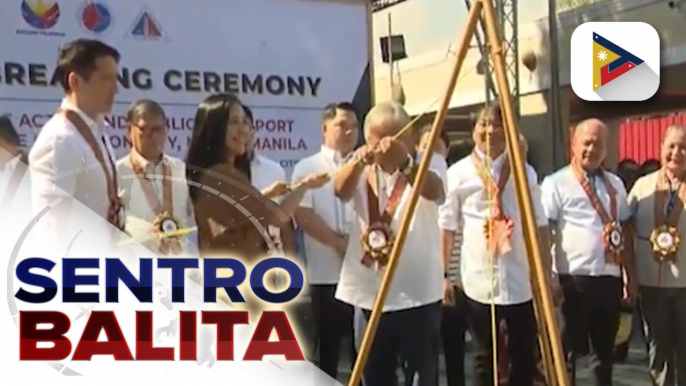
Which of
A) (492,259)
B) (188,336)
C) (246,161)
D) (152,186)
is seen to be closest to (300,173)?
(246,161)

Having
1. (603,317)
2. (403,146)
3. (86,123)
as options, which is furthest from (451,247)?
(86,123)

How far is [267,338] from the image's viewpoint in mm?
2723

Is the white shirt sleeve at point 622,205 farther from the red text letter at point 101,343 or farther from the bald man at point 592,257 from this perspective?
Answer: the red text letter at point 101,343

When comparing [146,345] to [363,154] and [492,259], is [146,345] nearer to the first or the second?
[363,154]

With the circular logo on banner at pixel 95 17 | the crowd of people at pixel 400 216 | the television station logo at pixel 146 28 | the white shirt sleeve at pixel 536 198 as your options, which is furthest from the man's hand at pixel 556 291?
the circular logo on banner at pixel 95 17

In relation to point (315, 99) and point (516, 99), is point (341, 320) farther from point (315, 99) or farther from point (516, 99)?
point (516, 99)

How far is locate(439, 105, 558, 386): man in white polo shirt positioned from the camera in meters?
2.89

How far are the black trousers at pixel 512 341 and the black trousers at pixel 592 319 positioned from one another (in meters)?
0.14

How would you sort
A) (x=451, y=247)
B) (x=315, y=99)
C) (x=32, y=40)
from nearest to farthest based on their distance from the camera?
(x=32, y=40), (x=315, y=99), (x=451, y=247)

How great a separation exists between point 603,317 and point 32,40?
196 cm

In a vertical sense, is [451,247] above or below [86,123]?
→ below

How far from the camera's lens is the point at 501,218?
294 centimetres

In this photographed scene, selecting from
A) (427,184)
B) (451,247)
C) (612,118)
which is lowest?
(451,247)

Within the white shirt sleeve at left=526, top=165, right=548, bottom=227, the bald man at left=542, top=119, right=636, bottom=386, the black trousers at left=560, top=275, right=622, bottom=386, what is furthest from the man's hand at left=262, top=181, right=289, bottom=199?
the black trousers at left=560, top=275, right=622, bottom=386
